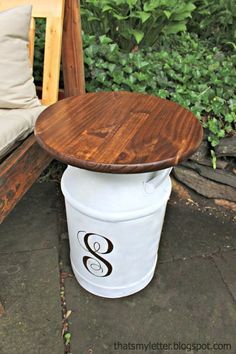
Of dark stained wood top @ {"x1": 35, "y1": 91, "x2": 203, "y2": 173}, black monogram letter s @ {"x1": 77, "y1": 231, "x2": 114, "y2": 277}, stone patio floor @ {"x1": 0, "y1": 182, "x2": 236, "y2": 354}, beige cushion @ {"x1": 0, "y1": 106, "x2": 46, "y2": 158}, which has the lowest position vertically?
stone patio floor @ {"x1": 0, "y1": 182, "x2": 236, "y2": 354}

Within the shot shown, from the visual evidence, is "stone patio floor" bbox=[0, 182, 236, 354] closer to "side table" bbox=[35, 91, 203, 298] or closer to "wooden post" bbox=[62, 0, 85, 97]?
"side table" bbox=[35, 91, 203, 298]

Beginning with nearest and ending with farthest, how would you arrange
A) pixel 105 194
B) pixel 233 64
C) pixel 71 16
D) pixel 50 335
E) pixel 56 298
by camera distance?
pixel 105 194, pixel 50 335, pixel 56 298, pixel 71 16, pixel 233 64

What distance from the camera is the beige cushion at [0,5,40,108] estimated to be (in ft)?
4.57

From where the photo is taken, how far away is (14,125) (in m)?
1.35

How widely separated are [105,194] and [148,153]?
231 mm

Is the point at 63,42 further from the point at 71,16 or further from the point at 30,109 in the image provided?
the point at 30,109

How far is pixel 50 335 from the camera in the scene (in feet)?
4.21

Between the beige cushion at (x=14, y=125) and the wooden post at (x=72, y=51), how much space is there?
309mm

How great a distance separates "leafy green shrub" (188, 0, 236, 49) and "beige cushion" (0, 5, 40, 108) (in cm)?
145

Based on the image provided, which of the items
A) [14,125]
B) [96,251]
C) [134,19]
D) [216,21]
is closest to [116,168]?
[96,251]

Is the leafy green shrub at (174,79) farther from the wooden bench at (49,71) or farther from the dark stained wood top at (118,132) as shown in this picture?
the dark stained wood top at (118,132)

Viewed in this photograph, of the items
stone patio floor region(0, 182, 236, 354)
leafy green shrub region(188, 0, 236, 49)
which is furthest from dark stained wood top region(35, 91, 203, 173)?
leafy green shrub region(188, 0, 236, 49)

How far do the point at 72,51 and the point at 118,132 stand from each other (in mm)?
771

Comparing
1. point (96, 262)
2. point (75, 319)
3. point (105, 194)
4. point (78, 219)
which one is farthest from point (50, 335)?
point (105, 194)
